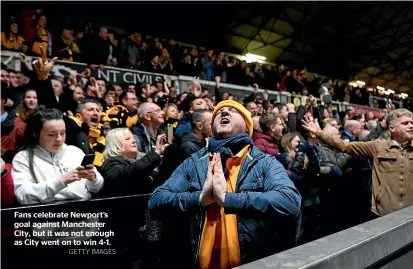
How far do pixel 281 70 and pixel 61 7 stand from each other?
895 centimetres

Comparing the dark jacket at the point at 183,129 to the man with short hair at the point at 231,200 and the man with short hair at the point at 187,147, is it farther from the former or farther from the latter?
the man with short hair at the point at 231,200

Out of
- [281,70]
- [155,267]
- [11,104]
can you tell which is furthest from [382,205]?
[281,70]

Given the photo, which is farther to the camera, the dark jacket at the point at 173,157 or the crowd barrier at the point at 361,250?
the dark jacket at the point at 173,157

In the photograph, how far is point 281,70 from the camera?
52.0 ft

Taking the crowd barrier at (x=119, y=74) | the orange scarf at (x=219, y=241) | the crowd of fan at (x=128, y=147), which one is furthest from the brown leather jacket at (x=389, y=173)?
the crowd barrier at (x=119, y=74)

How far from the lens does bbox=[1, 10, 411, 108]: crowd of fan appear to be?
28.3 ft

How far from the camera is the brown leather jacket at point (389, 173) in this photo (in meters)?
3.54

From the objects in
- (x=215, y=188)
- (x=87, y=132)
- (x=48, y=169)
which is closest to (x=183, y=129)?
(x=87, y=132)

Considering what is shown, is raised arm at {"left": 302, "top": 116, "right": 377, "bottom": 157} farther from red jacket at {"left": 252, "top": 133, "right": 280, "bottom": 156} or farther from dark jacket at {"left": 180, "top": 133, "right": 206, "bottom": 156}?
dark jacket at {"left": 180, "top": 133, "right": 206, "bottom": 156}

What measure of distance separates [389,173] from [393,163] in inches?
4.2

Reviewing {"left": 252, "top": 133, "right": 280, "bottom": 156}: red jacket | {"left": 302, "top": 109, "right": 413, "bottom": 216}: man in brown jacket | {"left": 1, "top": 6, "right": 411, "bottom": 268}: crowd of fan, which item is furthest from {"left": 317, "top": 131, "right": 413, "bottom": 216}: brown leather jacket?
{"left": 252, "top": 133, "right": 280, "bottom": 156}: red jacket

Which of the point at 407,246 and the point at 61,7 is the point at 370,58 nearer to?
the point at 61,7

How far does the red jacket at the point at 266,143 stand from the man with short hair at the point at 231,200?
2154 millimetres

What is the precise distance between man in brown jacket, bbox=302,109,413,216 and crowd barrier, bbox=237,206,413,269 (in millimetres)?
1886
